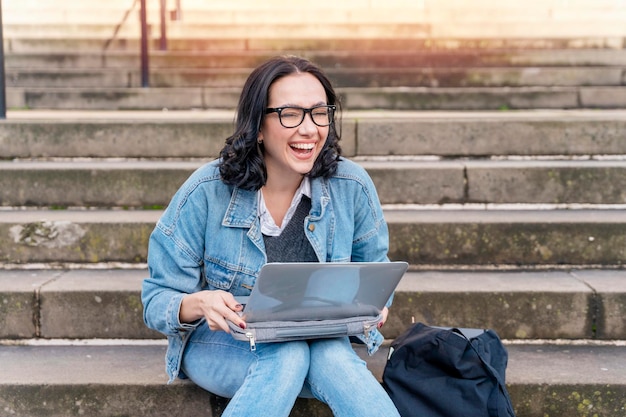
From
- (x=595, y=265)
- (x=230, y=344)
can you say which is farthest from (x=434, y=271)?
(x=230, y=344)

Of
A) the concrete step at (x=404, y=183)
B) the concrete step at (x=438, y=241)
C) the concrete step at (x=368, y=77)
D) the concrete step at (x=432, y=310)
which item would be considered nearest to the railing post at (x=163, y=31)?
the concrete step at (x=368, y=77)

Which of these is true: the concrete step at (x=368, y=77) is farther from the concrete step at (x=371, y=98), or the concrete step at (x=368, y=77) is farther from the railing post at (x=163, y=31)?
the railing post at (x=163, y=31)

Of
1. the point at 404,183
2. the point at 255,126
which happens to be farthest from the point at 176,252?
the point at 404,183

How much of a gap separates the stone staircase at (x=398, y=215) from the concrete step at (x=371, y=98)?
0.03 feet

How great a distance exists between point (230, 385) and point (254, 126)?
29.1 inches

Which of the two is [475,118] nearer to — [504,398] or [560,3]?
[504,398]

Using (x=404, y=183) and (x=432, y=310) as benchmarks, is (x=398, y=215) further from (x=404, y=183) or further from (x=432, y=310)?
(x=432, y=310)

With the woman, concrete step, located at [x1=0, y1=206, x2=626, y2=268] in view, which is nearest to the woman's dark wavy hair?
the woman

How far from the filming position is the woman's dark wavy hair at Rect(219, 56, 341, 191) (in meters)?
2.08

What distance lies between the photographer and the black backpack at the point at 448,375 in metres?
2.11

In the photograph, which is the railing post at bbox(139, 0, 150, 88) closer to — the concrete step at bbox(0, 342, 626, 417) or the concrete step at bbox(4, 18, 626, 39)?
the concrete step at bbox(4, 18, 626, 39)

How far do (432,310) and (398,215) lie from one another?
59 cm

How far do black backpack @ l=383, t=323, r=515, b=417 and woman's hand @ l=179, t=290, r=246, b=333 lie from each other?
0.55m

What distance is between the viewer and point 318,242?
2.20 metres
